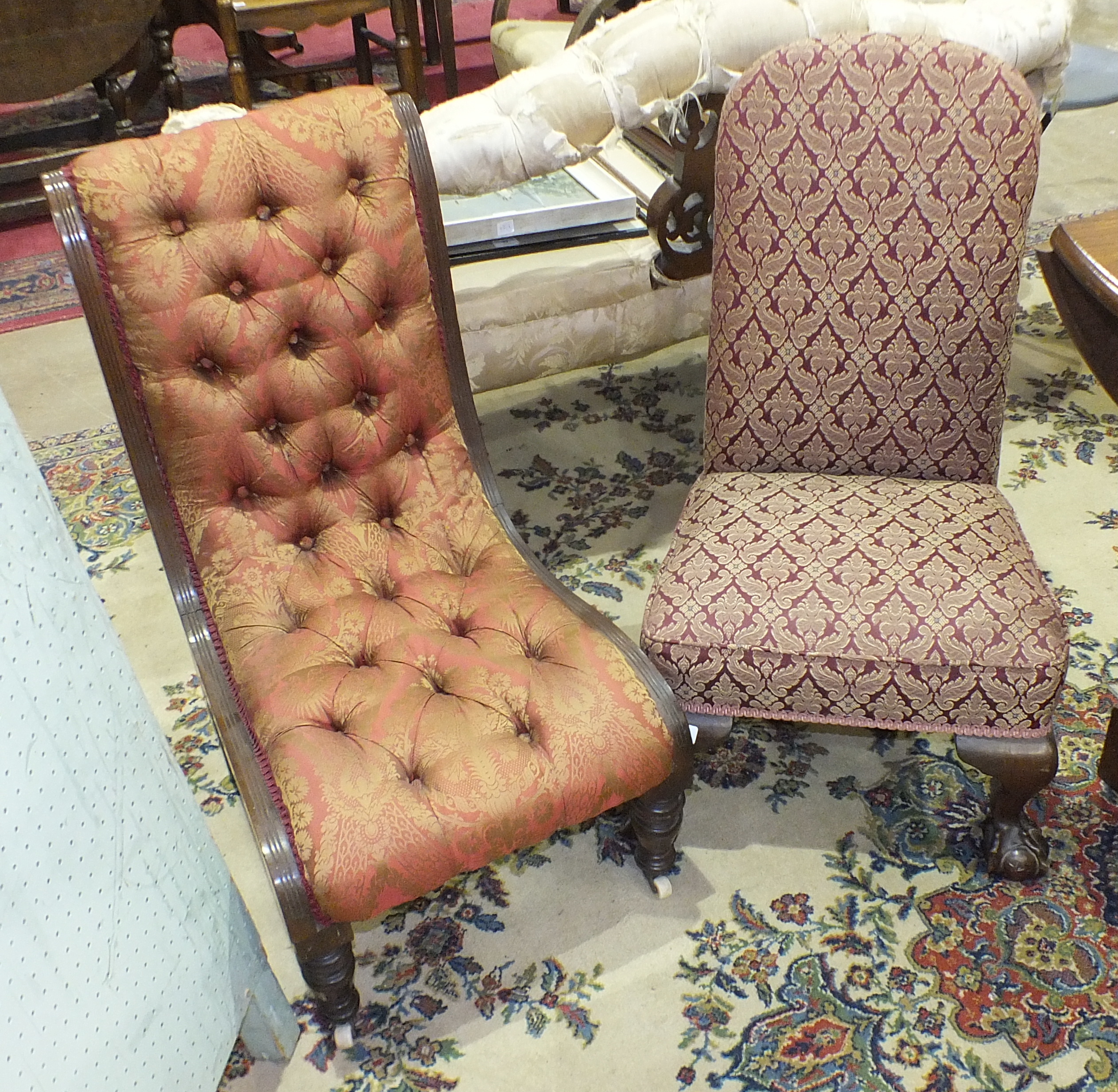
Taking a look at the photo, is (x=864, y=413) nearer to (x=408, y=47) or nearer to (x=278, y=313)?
(x=278, y=313)

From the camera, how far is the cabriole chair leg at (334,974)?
1.40 m

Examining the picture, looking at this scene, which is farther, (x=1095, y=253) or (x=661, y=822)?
(x=661, y=822)

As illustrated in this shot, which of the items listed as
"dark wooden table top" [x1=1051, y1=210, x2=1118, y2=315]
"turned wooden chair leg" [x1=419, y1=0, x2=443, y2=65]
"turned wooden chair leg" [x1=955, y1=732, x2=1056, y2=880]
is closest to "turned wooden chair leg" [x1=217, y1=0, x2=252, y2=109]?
"turned wooden chair leg" [x1=419, y1=0, x2=443, y2=65]

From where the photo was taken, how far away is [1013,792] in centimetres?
159

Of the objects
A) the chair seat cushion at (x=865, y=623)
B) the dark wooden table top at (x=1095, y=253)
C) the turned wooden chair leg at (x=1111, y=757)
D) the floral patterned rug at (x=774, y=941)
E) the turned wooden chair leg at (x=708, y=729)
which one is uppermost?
the dark wooden table top at (x=1095, y=253)

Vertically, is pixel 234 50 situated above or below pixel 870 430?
above

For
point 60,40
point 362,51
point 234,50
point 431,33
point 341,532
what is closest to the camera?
point 341,532

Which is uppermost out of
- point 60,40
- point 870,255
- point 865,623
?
point 60,40

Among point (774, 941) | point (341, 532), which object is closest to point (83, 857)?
point (341, 532)

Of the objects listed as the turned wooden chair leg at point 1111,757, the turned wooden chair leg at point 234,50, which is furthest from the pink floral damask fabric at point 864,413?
the turned wooden chair leg at point 234,50

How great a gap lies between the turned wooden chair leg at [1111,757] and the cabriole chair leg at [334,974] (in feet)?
3.91

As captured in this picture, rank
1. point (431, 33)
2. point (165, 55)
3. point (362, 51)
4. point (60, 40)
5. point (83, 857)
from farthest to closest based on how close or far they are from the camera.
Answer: point (431, 33), point (362, 51), point (165, 55), point (60, 40), point (83, 857)

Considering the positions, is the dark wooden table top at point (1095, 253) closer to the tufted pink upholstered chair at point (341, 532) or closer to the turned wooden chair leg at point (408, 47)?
the tufted pink upholstered chair at point (341, 532)

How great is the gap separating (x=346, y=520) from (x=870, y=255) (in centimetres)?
90
